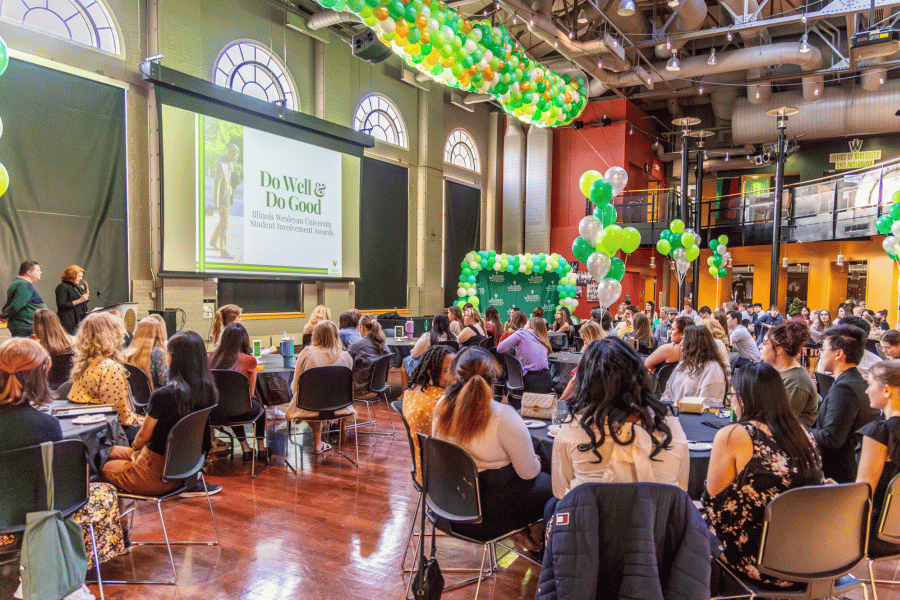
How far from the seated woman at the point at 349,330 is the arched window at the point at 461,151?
8.17 m

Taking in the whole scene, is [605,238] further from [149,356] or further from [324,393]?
[149,356]

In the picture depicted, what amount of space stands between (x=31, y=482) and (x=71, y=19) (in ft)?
23.0

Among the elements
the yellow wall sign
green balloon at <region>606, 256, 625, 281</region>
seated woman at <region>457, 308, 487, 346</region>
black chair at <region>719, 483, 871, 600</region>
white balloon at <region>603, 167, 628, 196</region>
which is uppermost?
the yellow wall sign

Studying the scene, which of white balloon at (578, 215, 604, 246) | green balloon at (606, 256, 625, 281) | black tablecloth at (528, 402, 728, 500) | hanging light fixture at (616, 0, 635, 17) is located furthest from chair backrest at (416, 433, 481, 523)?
hanging light fixture at (616, 0, 635, 17)

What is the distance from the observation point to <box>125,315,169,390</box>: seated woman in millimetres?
4266

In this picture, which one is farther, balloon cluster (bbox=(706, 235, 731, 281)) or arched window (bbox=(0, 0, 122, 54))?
balloon cluster (bbox=(706, 235, 731, 281))

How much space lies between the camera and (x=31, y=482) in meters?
2.35

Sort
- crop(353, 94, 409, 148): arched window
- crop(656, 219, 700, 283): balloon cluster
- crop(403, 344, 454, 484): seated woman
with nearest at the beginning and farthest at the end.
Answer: crop(403, 344, 454, 484): seated woman, crop(353, 94, 409, 148): arched window, crop(656, 219, 700, 283): balloon cluster

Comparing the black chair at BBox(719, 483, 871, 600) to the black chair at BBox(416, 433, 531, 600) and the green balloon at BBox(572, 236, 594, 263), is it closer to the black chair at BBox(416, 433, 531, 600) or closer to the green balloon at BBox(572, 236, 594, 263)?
the black chair at BBox(416, 433, 531, 600)

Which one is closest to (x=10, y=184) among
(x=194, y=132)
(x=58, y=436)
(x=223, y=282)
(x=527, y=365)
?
(x=194, y=132)

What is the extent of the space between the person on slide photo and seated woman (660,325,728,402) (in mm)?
6942

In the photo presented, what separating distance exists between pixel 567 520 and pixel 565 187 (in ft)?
48.4

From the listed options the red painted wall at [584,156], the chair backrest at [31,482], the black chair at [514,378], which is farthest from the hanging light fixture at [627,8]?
the chair backrest at [31,482]

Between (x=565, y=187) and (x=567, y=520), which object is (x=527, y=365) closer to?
(x=567, y=520)
